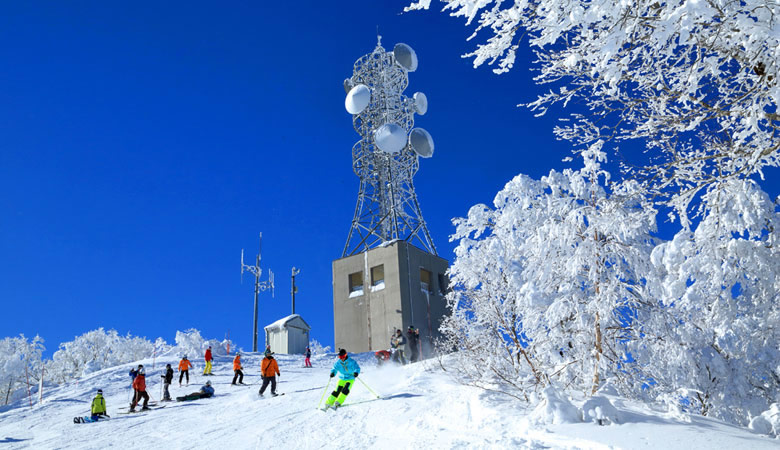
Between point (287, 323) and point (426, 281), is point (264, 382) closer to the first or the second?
point (426, 281)

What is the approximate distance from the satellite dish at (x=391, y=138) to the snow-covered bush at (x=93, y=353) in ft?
126

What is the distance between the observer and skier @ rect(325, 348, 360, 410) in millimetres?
12602

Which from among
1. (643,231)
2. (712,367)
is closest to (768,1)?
(643,231)

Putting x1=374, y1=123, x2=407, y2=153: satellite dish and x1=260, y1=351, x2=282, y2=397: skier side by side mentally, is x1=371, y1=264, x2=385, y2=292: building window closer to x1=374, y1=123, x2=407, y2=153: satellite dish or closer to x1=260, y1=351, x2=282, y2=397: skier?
x1=374, y1=123, x2=407, y2=153: satellite dish

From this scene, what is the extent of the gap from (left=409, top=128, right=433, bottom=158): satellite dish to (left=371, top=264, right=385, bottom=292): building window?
8.40 m

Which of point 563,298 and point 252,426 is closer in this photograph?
point 563,298

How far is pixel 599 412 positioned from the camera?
7.23 meters

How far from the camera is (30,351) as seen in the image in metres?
58.2

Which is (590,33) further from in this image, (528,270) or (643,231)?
(528,270)

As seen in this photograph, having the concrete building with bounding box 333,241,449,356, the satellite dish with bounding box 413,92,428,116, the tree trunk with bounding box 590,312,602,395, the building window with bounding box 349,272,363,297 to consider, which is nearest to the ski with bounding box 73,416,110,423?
the tree trunk with bounding box 590,312,602,395

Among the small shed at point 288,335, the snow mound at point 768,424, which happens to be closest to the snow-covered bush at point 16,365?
the small shed at point 288,335

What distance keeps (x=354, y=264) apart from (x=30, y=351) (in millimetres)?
45540

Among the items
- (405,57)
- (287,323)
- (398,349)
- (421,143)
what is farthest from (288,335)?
(405,57)

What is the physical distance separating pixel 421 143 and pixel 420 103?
365 centimetres
